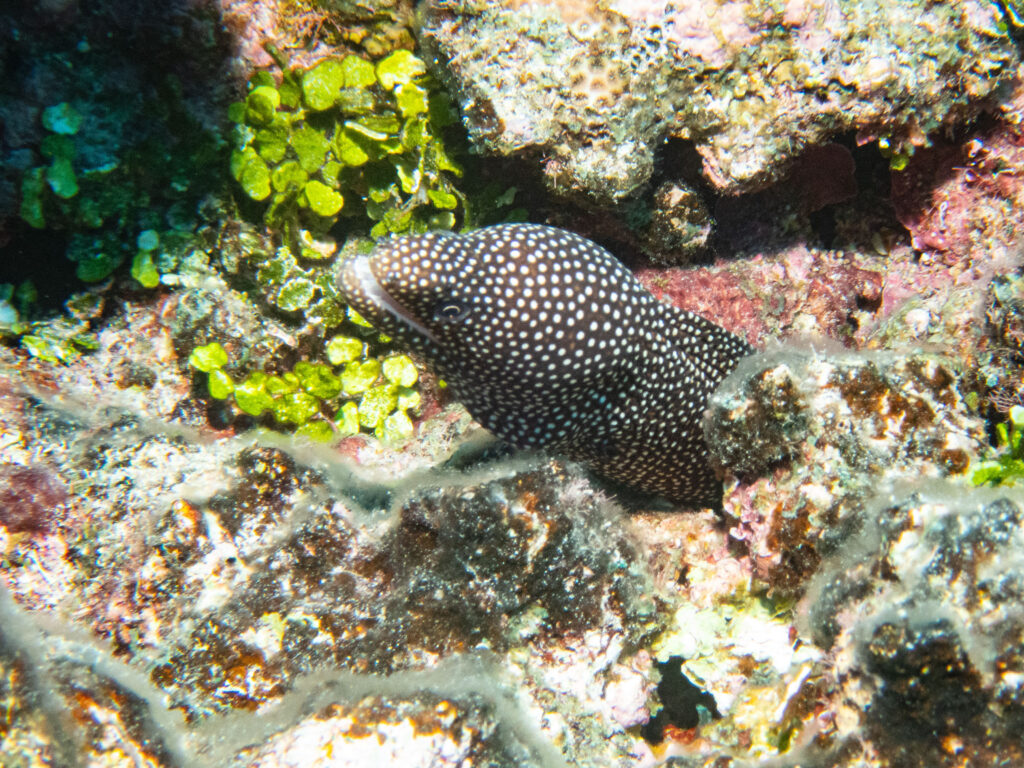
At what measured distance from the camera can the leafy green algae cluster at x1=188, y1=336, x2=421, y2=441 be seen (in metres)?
4.30

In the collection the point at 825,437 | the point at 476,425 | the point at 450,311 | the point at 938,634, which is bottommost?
the point at 476,425

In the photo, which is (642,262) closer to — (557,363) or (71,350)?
(557,363)

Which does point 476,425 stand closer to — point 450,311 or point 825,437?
point 450,311

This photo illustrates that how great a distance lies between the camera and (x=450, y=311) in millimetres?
3619

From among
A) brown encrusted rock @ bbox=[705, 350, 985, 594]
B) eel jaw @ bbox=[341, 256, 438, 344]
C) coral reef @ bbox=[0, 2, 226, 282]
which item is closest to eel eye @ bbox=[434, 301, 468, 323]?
eel jaw @ bbox=[341, 256, 438, 344]

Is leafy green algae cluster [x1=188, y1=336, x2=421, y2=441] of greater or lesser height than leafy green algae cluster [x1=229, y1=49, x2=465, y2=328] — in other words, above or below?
below

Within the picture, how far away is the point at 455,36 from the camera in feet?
13.0

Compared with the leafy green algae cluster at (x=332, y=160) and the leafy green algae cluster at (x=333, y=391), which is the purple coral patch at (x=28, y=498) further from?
the leafy green algae cluster at (x=332, y=160)

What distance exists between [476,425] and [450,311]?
1394 mm

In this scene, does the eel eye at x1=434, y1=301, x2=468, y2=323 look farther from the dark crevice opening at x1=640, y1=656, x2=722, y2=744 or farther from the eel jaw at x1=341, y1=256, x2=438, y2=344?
the dark crevice opening at x1=640, y1=656, x2=722, y2=744

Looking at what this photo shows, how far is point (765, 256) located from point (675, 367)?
165cm

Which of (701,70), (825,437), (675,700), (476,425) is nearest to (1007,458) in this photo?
(825,437)

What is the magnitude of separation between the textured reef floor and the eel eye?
1.00 metres

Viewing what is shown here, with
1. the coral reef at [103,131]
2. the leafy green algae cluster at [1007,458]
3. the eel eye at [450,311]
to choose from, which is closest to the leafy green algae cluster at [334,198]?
the coral reef at [103,131]
